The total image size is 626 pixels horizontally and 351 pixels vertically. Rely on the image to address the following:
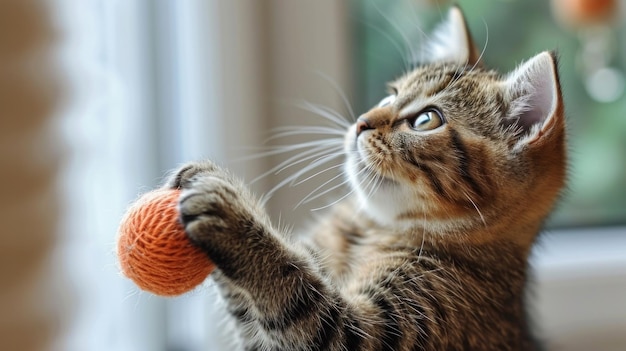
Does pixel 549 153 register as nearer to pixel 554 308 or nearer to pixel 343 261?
pixel 343 261

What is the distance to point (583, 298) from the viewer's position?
4.85 ft

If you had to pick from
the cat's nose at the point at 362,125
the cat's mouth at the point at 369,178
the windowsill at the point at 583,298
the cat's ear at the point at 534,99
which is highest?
the cat's ear at the point at 534,99

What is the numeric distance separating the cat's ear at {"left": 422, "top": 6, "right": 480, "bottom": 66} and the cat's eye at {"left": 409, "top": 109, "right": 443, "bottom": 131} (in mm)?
144

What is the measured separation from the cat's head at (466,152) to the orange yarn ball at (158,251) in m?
→ 0.28

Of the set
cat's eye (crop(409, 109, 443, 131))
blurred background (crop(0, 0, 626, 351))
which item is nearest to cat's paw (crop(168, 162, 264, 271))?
blurred background (crop(0, 0, 626, 351))

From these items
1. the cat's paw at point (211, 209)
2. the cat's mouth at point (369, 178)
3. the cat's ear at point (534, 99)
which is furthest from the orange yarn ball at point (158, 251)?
the cat's ear at point (534, 99)

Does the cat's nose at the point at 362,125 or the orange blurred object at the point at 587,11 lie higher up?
the orange blurred object at the point at 587,11

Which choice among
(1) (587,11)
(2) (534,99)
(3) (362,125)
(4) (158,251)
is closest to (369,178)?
(3) (362,125)

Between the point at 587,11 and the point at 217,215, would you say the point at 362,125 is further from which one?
the point at 587,11

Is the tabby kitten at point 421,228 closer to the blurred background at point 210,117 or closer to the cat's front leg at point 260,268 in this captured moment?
the cat's front leg at point 260,268

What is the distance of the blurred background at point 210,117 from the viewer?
25.0 inches

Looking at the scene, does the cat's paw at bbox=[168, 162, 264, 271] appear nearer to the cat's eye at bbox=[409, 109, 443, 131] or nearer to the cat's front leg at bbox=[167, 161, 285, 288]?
the cat's front leg at bbox=[167, 161, 285, 288]

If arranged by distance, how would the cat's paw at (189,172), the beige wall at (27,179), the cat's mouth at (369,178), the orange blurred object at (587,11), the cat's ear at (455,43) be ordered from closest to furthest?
the beige wall at (27,179) → the cat's paw at (189,172) → the cat's mouth at (369,178) → the cat's ear at (455,43) → the orange blurred object at (587,11)

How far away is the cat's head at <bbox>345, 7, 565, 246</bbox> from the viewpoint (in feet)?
2.52
